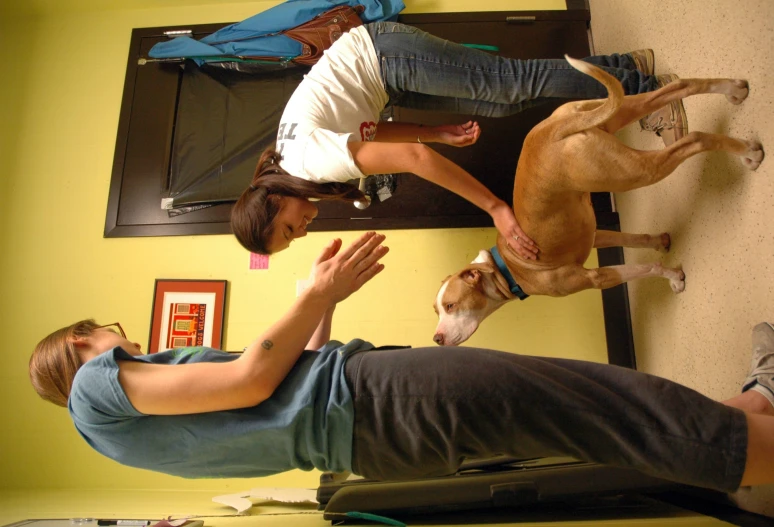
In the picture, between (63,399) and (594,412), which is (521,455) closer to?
(594,412)

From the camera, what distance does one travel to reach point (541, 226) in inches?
83.5

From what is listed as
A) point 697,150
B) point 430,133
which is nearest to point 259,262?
point 430,133

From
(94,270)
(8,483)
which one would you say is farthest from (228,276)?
(8,483)

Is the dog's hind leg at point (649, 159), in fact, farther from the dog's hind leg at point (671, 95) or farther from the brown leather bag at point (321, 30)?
the brown leather bag at point (321, 30)

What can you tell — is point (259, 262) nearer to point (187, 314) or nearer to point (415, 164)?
point (187, 314)

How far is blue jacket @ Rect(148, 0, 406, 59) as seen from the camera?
2945mm

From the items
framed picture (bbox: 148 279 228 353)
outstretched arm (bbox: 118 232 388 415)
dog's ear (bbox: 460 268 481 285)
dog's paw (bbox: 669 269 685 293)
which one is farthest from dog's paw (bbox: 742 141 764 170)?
framed picture (bbox: 148 279 228 353)

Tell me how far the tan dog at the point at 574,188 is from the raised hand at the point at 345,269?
81cm

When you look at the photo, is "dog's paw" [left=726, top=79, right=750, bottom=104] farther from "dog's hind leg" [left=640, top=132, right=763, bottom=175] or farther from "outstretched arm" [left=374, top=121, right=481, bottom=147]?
"outstretched arm" [left=374, top=121, right=481, bottom=147]

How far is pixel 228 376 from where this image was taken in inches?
40.9

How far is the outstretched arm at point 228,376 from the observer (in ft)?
3.35

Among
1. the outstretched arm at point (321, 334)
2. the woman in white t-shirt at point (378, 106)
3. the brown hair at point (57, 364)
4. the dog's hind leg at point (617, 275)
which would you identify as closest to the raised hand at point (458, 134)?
the woman in white t-shirt at point (378, 106)

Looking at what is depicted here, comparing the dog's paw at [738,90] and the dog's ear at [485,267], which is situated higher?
the dog's paw at [738,90]

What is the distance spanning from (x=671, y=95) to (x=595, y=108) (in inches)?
12.0
